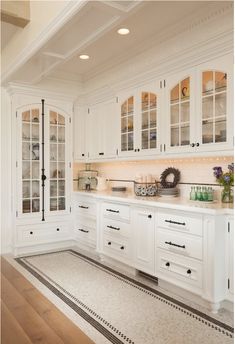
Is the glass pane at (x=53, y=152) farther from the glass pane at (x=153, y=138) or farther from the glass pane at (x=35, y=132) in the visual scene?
the glass pane at (x=153, y=138)

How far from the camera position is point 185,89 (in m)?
2.98

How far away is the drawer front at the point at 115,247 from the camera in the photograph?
3.40 meters

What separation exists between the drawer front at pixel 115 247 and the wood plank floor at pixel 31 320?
104cm

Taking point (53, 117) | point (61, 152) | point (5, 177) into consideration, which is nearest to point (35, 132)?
point (53, 117)

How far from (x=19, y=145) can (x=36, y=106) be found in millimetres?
655

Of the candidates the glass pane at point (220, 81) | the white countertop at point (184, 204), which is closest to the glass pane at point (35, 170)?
the white countertop at point (184, 204)

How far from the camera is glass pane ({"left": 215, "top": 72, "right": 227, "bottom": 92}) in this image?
2.60 m

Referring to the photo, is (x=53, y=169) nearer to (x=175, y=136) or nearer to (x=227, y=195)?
(x=175, y=136)

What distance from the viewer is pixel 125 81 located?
3.74 metres

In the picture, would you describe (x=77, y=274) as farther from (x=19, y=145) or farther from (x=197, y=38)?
(x=197, y=38)

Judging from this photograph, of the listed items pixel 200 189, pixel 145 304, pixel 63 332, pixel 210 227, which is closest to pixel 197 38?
pixel 200 189

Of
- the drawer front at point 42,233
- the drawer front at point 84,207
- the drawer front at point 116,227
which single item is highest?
the drawer front at point 84,207

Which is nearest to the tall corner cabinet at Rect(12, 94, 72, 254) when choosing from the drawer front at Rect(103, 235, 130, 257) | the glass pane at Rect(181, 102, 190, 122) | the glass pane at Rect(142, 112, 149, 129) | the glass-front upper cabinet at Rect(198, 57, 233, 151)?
the drawer front at Rect(103, 235, 130, 257)

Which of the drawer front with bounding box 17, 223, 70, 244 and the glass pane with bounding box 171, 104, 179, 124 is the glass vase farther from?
the drawer front with bounding box 17, 223, 70, 244
